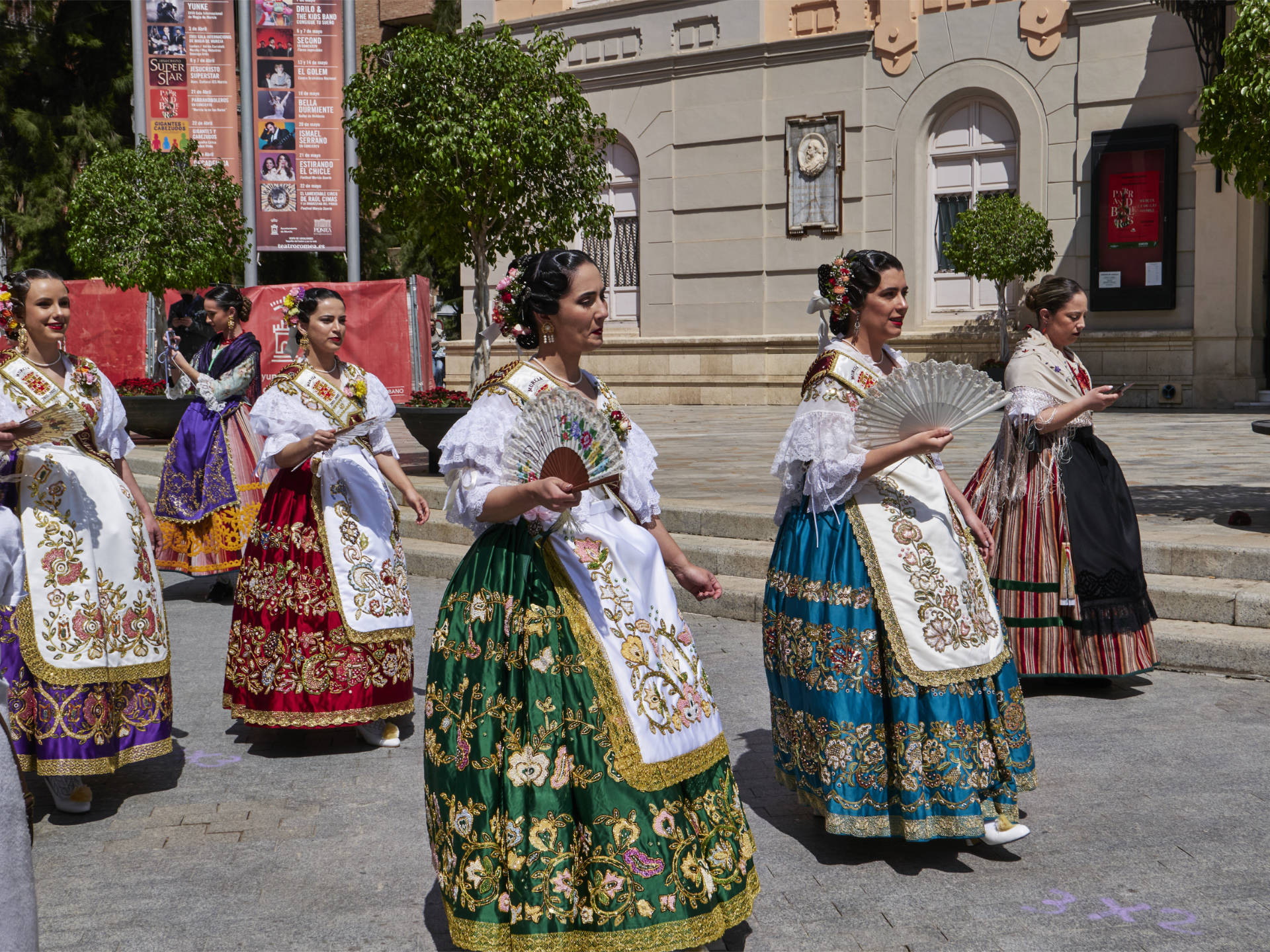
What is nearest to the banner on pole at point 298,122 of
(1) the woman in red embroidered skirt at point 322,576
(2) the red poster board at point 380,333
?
(2) the red poster board at point 380,333

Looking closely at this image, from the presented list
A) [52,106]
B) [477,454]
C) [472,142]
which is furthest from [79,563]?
[52,106]

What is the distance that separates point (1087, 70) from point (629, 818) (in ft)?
60.1

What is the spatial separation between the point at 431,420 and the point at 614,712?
918 cm

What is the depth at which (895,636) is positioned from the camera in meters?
3.99

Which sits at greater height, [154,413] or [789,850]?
[154,413]

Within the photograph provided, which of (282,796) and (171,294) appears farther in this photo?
(171,294)

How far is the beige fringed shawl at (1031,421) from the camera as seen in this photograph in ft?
→ 19.0

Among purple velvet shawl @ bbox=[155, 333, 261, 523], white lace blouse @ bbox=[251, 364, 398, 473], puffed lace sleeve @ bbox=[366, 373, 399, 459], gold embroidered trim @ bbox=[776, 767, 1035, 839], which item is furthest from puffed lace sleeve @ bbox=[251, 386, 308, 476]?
purple velvet shawl @ bbox=[155, 333, 261, 523]

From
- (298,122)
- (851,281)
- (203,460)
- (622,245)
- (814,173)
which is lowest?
(203,460)

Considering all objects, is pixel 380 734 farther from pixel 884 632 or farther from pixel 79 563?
pixel 884 632

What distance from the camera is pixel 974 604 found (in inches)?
161

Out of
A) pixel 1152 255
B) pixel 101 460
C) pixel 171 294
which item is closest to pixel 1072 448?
pixel 101 460

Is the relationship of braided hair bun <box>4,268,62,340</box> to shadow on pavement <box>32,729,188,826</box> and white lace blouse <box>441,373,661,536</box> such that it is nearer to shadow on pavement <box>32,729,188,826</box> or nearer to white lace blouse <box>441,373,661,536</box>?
shadow on pavement <box>32,729,188,826</box>

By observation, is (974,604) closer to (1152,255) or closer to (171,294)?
(1152,255)
